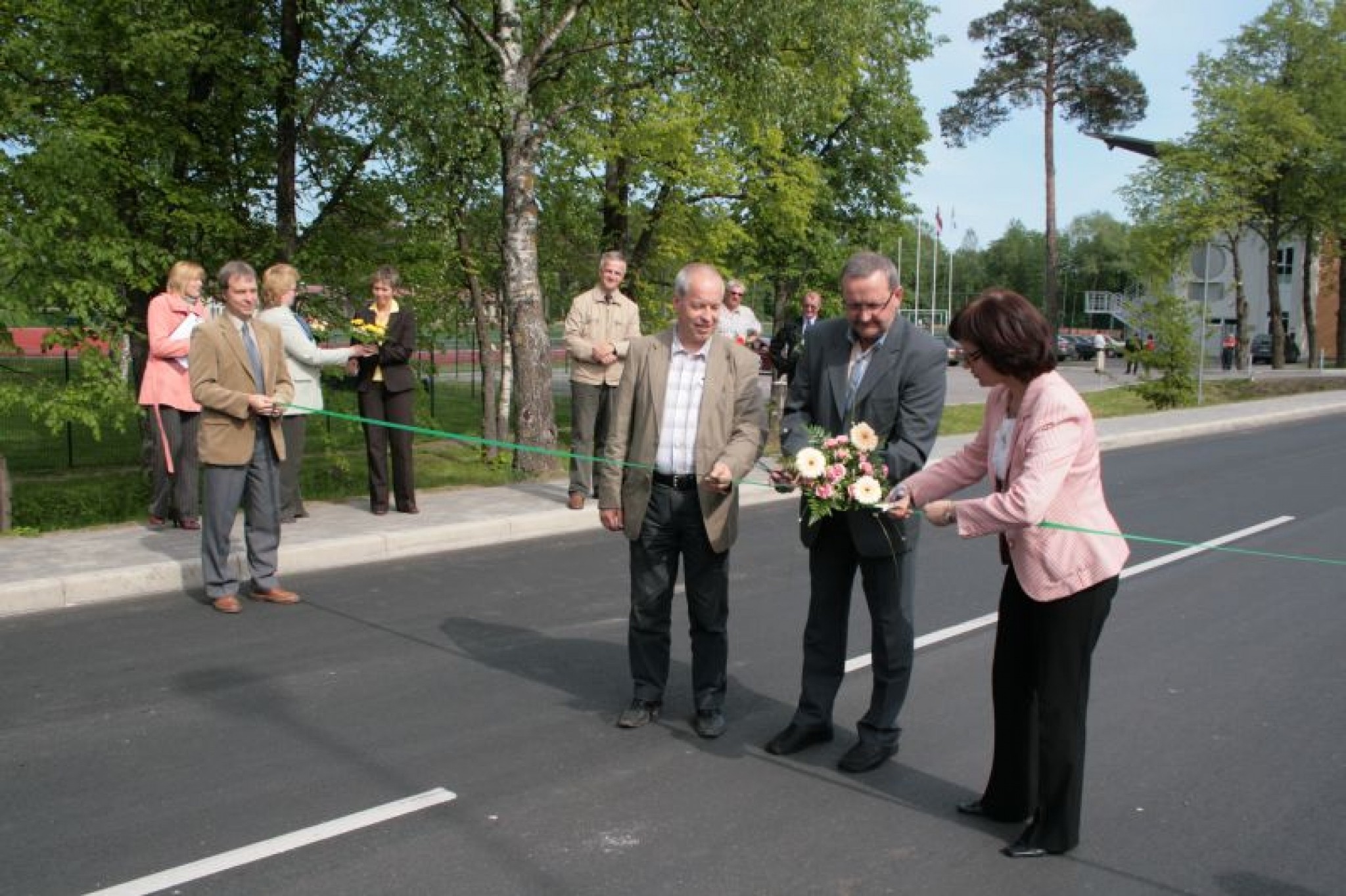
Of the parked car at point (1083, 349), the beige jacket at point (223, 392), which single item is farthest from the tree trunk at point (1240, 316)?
the beige jacket at point (223, 392)

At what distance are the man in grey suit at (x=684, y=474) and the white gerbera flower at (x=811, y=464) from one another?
23.9 inches

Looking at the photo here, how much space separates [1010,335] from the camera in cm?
414

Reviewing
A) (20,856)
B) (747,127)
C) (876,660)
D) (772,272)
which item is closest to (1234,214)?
(772,272)

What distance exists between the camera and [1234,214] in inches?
1598

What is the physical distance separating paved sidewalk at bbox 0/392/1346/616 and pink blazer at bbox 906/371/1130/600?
599cm

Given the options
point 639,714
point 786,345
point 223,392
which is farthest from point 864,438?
point 786,345

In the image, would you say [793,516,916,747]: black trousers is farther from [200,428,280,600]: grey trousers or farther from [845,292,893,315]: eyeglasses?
[200,428,280,600]: grey trousers

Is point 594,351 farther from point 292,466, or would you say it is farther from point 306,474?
point 306,474

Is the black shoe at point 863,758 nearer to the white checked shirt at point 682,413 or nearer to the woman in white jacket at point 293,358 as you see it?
the white checked shirt at point 682,413

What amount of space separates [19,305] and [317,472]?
648 cm

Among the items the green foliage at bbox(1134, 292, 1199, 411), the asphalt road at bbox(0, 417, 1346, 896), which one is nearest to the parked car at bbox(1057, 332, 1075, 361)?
the green foliage at bbox(1134, 292, 1199, 411)

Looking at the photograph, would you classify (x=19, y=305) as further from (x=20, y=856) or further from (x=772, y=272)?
(x=772, y=272)

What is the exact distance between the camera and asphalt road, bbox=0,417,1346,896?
13.5ft

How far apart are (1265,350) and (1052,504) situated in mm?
62335
